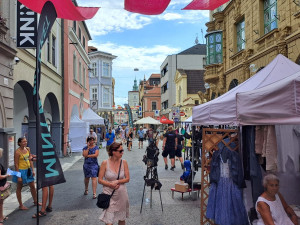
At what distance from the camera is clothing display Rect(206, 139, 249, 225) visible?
195 inches

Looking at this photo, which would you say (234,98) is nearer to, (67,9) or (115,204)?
(115,204)

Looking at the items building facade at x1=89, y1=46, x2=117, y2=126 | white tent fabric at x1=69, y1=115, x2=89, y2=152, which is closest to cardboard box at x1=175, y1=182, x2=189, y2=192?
white tent fabric at x1=69, y1=115, x2=89, y2=152

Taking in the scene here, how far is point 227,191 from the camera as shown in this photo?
16.5ft

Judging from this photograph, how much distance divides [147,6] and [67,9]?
1.46 metres

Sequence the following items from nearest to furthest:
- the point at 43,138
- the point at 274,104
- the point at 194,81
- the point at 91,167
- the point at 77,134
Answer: the point at 274,104
the point at 43,138
the point at 91,167
the point at 77,134
the point at 194,81

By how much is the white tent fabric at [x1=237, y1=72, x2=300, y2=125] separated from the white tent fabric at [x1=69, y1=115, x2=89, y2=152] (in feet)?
54.0

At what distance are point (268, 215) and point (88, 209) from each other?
424cm

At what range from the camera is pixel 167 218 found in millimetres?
6160

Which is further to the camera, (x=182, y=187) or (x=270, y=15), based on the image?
(x=270, y=15)

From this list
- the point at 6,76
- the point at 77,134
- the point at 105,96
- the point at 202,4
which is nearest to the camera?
the point at 202,4

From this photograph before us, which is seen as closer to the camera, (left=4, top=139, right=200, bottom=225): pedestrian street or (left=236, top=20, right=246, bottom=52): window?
(left=4, top=139, right=200, bottom=225): pedestrian street

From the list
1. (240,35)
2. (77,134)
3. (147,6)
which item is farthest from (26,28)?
(77,134)

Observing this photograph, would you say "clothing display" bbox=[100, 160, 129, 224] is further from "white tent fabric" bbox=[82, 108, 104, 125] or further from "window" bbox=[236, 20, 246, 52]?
"white tent fabric" bbox=[82, 108, 104, 125]

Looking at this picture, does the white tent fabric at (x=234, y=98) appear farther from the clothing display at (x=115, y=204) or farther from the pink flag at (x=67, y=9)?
the pink flag at (x=67, y=9)
